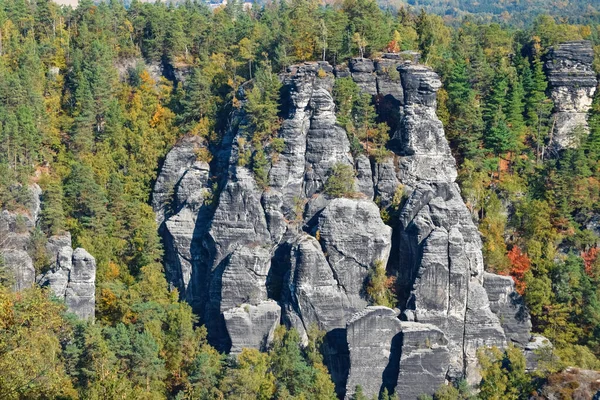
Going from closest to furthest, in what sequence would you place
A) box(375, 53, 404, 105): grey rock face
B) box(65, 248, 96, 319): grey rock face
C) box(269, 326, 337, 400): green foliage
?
1. box(269, 326, 337, 400): green foliage
2. box(65, 248, 96, 319): grey rock face
3. box(375, 53, 404, 105): grey rock face

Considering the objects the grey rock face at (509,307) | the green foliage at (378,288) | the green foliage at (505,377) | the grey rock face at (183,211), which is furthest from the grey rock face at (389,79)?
the green foliage at (505,377)

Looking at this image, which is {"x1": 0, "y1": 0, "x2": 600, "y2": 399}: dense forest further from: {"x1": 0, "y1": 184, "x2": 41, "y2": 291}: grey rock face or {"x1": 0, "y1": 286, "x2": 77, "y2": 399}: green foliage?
{"x1": 0, "y1": 286, "x2": 77, "y2": 399}: green foliage

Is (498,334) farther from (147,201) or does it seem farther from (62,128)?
(62,128)

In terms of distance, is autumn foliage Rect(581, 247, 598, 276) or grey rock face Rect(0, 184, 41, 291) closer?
grey rock face Rect(0, 184, 41, 291)

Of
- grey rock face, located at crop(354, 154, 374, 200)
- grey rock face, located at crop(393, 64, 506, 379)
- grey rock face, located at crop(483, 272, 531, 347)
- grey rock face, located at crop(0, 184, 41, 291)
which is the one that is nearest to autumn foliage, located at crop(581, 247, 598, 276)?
grey rock face, located at crop(483, 272, 531, 347)

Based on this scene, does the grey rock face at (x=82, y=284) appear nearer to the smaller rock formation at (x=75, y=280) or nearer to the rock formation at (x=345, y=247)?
the smaller rock formation at (x=75, y=280)

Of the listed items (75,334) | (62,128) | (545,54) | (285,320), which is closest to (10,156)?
(62,128)
